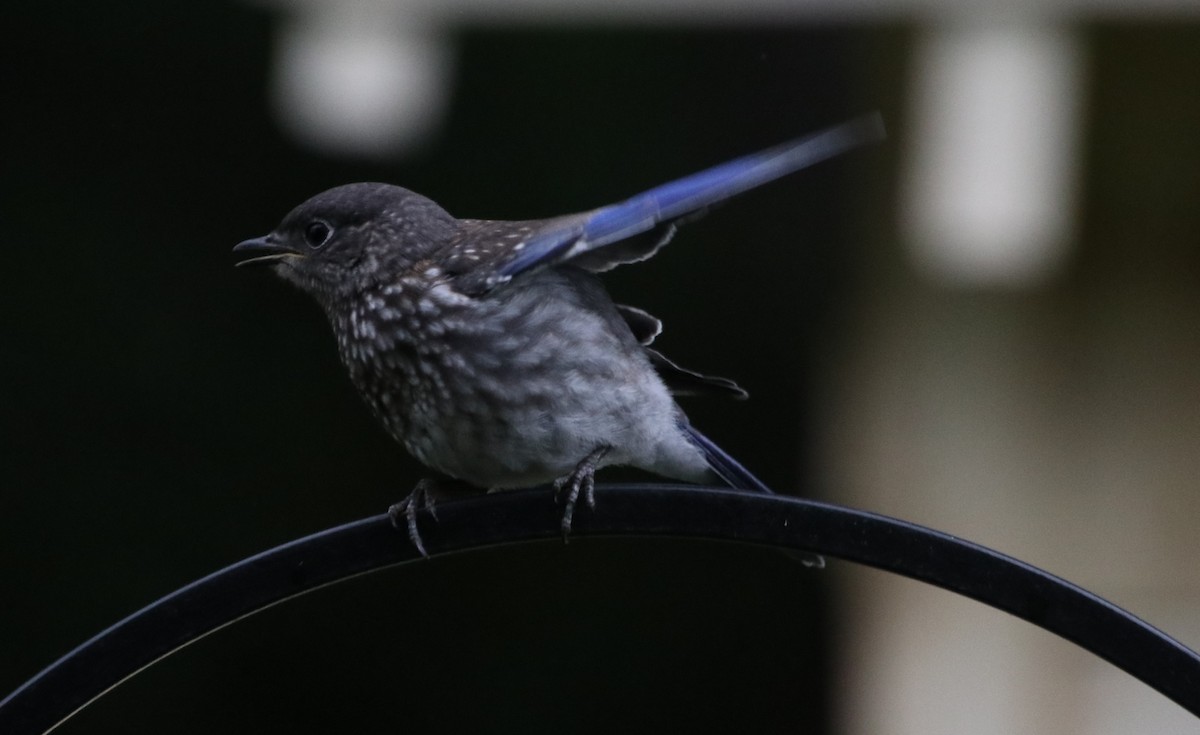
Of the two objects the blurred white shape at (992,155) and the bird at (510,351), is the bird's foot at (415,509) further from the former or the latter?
the blurred white shape at (992,155)

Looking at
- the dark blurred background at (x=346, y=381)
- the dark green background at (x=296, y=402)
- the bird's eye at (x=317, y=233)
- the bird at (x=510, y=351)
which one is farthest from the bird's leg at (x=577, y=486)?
the dark green background at (x=296, y=402)

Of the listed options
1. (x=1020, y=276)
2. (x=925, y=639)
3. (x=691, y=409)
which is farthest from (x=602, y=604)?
(x=1020, y=276)

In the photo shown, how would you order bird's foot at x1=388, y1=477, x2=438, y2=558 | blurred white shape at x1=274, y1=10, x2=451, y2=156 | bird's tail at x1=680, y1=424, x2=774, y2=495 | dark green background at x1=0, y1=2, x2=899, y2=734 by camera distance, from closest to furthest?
bird's foot at x1=388, y1=477, x2=438, y2=558, bird's tail at x1=680, y1=424, x2=774, y2=495, dark green background at x1=0, y1=2, x2=899, y2=734, blurred white shape at x1=274, y1=10, x2=451, y2=156

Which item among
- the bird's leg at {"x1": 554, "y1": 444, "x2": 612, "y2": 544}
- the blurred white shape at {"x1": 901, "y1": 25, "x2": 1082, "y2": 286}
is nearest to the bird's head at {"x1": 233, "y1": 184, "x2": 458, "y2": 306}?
the bird's leg at {"x1": 554, "y1": 444, "x2": 612, "y2": 544}

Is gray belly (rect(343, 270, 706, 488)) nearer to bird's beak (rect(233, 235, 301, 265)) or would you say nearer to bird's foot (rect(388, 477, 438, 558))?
bird's foot (rect(388, 477, 438, 558))

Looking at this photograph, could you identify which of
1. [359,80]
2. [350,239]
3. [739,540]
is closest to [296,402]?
[359,80]

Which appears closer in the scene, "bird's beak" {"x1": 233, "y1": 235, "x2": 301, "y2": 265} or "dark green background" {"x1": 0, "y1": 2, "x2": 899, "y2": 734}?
"bird's beak" {"x1": 233, "y1": 235, "x2": 301, "y2": 265}

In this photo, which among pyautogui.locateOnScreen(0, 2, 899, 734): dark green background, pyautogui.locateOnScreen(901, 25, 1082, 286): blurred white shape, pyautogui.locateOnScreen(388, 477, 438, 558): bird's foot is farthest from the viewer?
pyautogui.locateOnScreen(901, 25, 1082, 286): blurred white shape

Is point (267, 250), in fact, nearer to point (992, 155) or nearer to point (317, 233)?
point (317, 233)
